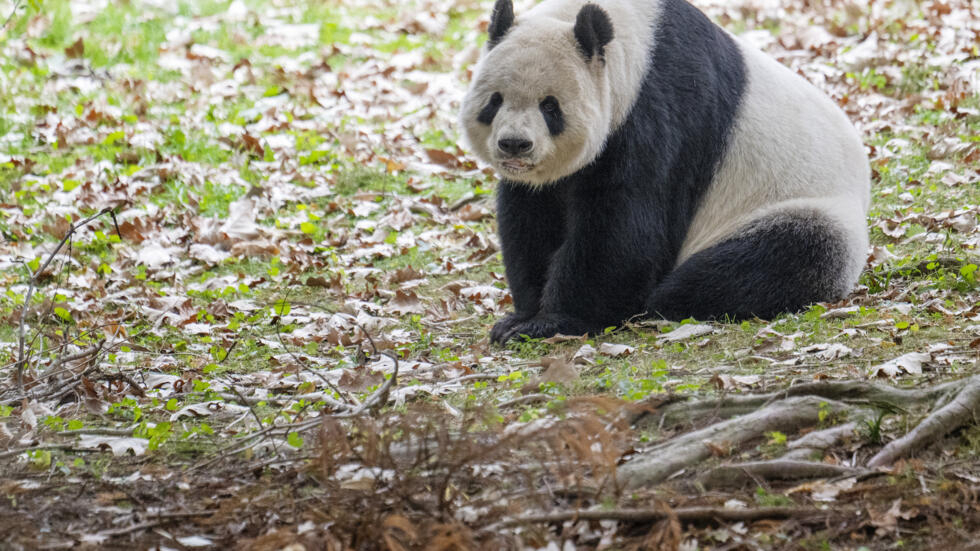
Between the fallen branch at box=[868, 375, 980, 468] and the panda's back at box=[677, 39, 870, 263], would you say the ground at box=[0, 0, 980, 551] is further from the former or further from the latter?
the panda's back at box=[677, 39, 870, 263]

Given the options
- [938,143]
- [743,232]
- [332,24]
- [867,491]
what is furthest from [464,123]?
[332,24]

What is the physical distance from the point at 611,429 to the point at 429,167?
20.6ft

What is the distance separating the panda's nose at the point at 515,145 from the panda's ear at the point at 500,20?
2.34ft

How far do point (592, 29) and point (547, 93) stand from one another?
42cm

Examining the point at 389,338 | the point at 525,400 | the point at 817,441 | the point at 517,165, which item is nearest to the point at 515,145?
the point at 517,165

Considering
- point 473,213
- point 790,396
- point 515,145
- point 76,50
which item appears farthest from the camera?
point 76,50

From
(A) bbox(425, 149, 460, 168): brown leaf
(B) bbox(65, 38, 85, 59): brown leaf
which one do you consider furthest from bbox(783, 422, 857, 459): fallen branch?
(B) bbox(65, 38, 85, 59): brown leaf

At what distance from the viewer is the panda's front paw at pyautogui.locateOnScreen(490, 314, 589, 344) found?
224 inches

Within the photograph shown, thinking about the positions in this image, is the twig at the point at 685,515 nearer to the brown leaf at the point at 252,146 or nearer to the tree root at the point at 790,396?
the tree root at the point at 790,396

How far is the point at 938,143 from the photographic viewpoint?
8328 millimetres

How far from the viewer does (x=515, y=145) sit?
17.2 feet

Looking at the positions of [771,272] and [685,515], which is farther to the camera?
[771,272]

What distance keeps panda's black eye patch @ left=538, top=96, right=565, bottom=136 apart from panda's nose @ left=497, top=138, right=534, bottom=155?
7.5 inches

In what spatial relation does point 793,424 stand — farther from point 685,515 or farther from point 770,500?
point 685,515
